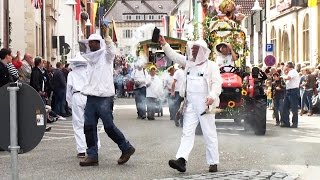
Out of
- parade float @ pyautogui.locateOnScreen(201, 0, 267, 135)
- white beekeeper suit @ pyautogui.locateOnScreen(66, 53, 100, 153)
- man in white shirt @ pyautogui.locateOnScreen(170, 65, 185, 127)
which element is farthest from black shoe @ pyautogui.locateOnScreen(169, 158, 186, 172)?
man in white shirt @ pyautogui.locateOnScreen(170, 65, 185, 127)

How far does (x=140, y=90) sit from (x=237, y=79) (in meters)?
8.11

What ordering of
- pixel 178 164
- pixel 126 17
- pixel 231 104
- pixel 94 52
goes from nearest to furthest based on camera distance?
pixel 178 164, pixel 94 52, pixel 231 104, pixel 126 17

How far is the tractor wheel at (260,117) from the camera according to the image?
52.9 feet

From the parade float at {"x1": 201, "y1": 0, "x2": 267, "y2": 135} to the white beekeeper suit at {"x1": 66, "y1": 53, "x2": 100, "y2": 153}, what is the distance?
4.35 metres

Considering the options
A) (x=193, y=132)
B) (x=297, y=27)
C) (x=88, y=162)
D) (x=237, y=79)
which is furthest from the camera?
(x=297, y=27)

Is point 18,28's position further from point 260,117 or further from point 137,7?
point 137,7

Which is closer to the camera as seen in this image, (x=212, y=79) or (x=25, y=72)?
(x=212, y=79)

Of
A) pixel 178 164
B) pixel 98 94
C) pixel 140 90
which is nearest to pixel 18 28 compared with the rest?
pixel 140 90

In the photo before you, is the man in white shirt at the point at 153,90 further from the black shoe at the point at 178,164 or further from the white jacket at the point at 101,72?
the black shoe at the point at 178,164

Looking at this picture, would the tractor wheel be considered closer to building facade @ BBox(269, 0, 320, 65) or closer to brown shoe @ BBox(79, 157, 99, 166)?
brown shoe @ BBox(79, 157, 99, 166)

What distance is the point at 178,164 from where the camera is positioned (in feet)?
32.6

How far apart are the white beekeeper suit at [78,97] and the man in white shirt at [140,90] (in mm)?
10699

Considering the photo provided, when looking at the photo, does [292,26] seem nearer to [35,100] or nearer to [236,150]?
[236,150]

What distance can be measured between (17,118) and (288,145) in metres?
8.31
